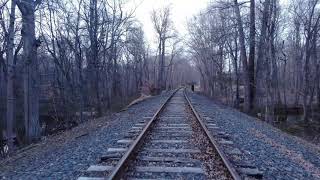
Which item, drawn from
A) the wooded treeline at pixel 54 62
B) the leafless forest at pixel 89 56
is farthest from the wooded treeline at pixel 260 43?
the wooded treeline at pixel 54 62

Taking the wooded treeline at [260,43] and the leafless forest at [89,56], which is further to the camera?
the wooded treeline at [260,43]

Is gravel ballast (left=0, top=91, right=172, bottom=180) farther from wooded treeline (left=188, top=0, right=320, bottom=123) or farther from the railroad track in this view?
wooded treeline (left=188, top=0, right=320, bottom=123)

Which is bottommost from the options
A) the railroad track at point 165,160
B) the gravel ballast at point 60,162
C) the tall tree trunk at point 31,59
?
the gravel ballast at point 60,162

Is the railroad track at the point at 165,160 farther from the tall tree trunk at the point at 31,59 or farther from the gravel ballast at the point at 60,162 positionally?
the tall tree trunk at the point at 31,59

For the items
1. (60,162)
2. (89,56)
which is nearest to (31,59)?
(60,162)

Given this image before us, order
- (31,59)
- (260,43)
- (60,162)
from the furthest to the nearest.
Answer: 1. (260,43)
2. (31,59)
3. (60,162)

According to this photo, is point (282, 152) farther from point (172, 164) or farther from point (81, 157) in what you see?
point (81, 157)

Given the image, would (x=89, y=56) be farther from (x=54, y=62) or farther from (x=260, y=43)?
(x=260, y=43)

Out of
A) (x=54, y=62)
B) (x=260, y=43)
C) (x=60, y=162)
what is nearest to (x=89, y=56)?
(x=54, y=62)

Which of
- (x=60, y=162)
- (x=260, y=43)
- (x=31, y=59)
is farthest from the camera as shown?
(x=260, y=43)

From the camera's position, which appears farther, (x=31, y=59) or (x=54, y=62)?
(x=54, y=62)

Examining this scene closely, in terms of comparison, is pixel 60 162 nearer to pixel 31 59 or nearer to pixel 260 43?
pixel 31 59

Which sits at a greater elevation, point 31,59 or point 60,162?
point 31,59

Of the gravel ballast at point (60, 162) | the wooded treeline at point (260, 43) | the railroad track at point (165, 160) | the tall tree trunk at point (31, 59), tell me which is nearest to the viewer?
the railroad track at point (165, 160)
